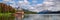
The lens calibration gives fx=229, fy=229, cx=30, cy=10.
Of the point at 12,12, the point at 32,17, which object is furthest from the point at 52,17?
the point at 12,12

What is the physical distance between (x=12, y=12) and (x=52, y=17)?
344 millimetres

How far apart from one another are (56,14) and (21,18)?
30 centimetres

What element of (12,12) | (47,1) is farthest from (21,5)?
(47,1)

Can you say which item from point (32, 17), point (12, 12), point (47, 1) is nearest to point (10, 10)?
point (12, 12)

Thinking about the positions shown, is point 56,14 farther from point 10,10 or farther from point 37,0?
point 10,10

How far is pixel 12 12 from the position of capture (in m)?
1.95

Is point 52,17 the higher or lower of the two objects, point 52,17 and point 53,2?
the lower

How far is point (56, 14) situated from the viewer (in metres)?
1.95

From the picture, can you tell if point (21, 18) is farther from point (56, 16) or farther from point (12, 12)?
point (56, 16)

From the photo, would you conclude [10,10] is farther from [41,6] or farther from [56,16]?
[56,16]

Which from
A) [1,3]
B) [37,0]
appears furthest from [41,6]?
[1,3]

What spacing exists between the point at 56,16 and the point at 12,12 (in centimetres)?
38

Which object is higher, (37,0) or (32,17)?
(37,0)

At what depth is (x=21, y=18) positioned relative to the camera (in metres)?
1.96
